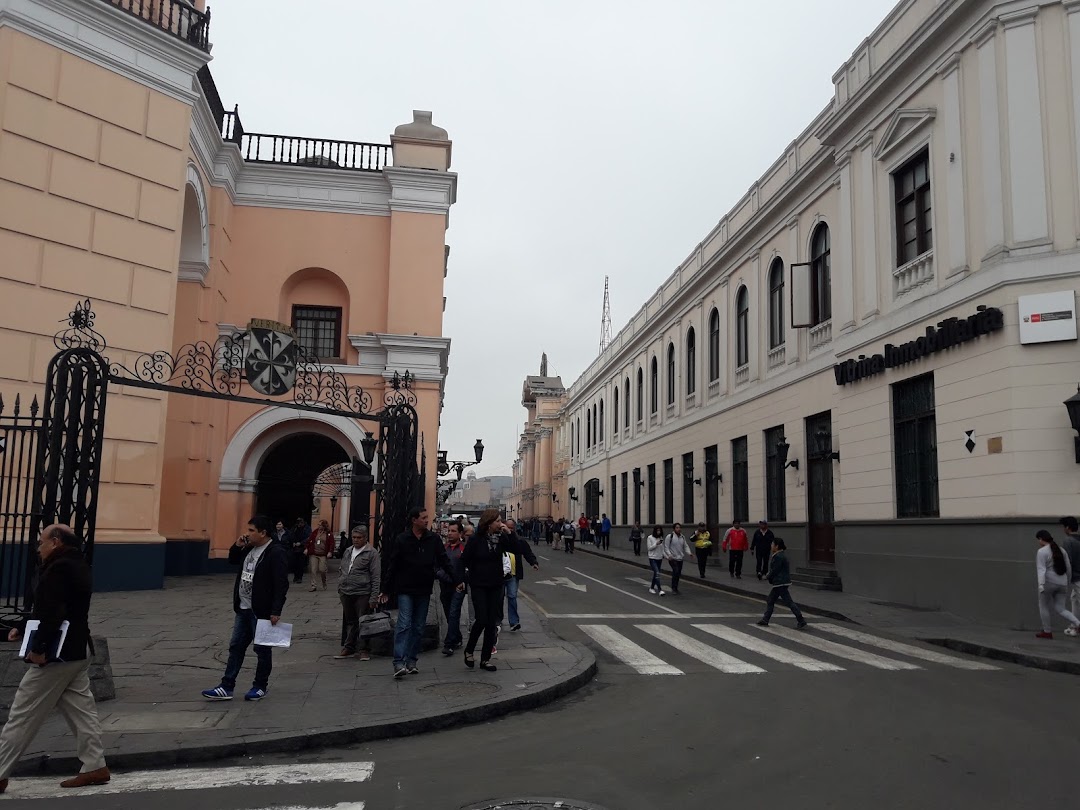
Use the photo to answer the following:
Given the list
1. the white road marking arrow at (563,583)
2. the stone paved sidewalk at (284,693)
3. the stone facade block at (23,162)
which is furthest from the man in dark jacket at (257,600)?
the white road marking arrow at (563,583)

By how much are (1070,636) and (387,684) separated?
9.87 meters

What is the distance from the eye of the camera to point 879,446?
17.9 meters

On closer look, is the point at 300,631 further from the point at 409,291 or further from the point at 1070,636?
the point at 409,291

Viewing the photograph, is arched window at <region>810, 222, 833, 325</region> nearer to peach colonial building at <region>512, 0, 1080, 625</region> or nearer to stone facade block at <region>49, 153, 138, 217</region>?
peach colonial building at <region>512, 0, 1080, 625</region>

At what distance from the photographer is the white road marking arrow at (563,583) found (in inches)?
855

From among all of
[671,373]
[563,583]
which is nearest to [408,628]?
[563,583]

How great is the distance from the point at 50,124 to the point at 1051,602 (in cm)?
1858

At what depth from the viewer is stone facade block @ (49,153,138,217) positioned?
53.4 ft

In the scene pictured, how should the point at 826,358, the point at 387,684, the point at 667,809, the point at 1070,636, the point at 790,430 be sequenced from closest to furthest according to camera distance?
the point at 667,809, the point at 387,684, the point at 1070,636, the point at 826,358, the point at 790,430

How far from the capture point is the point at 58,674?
19.1 ft

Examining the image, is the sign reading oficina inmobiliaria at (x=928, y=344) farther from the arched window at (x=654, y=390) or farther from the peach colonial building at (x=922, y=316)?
the arched window at (x=654, y=390)

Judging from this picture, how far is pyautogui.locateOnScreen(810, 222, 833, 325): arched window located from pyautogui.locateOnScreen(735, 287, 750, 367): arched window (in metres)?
5.15

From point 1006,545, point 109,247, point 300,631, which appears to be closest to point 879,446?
point 1006,545

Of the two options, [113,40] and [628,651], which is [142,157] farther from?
[628,651]
